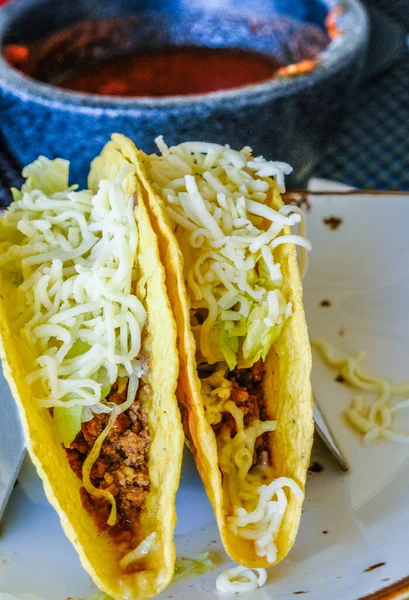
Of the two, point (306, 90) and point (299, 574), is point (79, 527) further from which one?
point (306, 90)

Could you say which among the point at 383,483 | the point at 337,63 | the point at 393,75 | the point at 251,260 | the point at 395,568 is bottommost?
the point at 393,75

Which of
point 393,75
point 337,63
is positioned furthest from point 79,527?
point 393,75

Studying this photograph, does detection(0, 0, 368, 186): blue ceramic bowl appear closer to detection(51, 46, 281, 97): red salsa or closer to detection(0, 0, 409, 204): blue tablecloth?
detection(51, 46, 281, 97): red salsa

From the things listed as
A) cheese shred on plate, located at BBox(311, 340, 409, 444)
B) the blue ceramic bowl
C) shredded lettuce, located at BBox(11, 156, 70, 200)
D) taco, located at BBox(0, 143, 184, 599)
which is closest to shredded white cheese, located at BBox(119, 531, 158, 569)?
taco, located at BBox(0, 143, 184, 599)

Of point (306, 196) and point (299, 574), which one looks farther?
point (306, 196)

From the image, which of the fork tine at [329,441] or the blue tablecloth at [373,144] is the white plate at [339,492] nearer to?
the fork tine at [329,441]

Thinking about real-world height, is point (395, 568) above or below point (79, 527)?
below

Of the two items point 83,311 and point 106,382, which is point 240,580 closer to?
point 106,382
